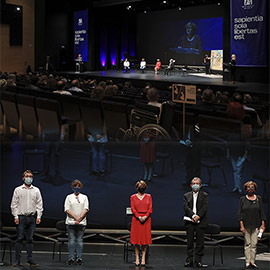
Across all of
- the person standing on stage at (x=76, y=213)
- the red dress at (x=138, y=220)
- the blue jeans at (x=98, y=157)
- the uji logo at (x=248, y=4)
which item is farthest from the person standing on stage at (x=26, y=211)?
the uji logo at (x=248, y=4)

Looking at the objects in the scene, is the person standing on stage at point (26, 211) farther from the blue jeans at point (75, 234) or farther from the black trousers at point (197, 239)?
the black trousers at point (197, 239)

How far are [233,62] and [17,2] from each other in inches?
337

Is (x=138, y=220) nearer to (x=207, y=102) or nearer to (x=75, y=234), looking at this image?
(x=75, y=234)

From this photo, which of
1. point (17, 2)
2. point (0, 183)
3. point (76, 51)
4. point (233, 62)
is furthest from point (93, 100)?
point (76, 51)

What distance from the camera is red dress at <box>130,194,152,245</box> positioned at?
589cm

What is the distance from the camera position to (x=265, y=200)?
8008 mm

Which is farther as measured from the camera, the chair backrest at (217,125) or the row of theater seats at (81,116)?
the row of theater seats at (81,116)

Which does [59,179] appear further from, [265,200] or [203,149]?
[265,200]

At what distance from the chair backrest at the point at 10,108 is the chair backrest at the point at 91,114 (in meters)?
1.22

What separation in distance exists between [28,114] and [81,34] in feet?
53.6

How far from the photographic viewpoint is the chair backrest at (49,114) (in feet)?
24.8

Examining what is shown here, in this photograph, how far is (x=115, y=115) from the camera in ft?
24.1

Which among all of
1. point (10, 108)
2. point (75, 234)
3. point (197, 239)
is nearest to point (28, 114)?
point (10, 108)

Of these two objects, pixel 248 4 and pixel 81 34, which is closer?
pixel 248 4
